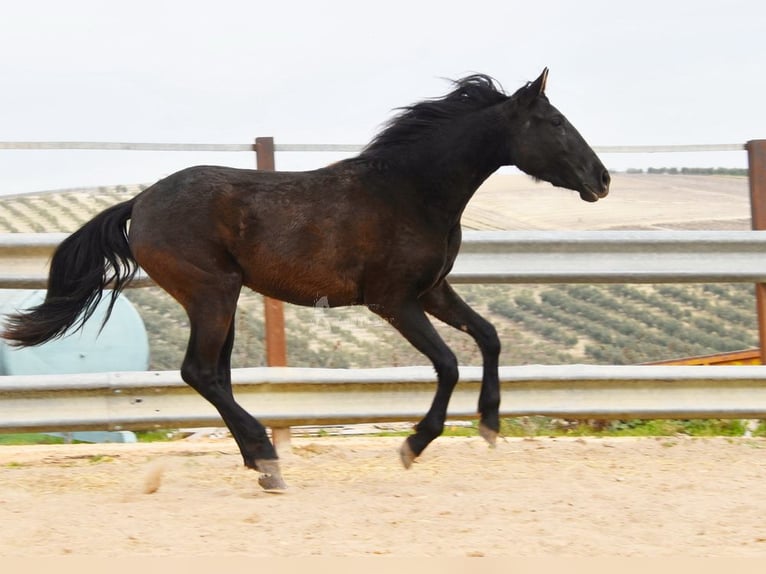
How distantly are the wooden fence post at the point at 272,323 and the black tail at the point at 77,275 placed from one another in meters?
1.04

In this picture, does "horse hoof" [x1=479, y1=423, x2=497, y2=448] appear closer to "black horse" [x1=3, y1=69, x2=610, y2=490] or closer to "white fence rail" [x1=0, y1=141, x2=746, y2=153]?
"black horse" [x1=3, y1=69, x2=610, y2=490]

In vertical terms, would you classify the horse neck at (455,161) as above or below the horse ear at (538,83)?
below

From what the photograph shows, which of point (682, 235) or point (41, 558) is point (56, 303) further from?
point (682, 235)

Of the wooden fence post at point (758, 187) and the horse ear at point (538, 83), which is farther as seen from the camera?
the wooden fence post at point (758, 187)

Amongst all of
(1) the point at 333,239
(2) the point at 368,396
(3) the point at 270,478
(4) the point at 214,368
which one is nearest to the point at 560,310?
(2) the point at 368,396

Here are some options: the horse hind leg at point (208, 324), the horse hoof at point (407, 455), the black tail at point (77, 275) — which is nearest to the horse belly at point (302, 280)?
the horse hind leg at point (208, 324)

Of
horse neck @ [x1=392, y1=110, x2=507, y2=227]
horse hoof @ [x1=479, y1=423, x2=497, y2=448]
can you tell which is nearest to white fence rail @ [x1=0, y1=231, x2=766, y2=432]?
horse hoof @ [x1=479, y1=423, x2=497, y2=448]

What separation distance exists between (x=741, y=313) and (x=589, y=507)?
4576 millimetres

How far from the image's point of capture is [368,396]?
6434mm

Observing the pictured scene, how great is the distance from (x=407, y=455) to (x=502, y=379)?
0.99m

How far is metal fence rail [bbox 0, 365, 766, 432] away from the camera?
6258 millimetres

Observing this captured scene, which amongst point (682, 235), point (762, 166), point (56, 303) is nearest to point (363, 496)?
point (56, 303)

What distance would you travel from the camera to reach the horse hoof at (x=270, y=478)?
5316 millimetres

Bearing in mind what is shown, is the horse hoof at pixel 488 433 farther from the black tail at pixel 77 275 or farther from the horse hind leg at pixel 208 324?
the black tail at pixel 77 275
